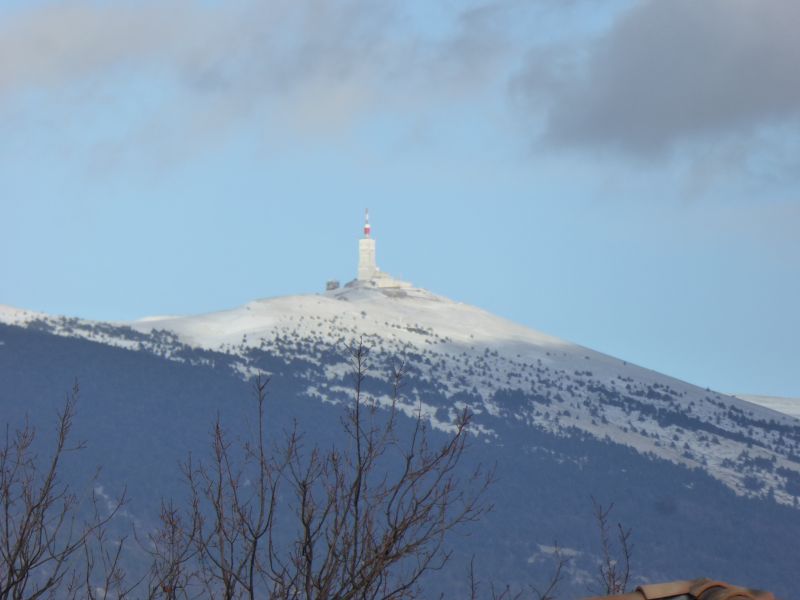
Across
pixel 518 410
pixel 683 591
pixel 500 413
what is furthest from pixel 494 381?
pixel 683 591

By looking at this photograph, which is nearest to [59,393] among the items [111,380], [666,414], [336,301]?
[111,380]

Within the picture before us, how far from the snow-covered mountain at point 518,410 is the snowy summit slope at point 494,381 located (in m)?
0.18

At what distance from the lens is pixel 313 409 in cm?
18125

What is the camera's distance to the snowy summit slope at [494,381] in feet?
601

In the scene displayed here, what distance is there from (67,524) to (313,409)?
4587 centimetres

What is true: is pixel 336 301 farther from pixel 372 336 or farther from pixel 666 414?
pixel 666 414

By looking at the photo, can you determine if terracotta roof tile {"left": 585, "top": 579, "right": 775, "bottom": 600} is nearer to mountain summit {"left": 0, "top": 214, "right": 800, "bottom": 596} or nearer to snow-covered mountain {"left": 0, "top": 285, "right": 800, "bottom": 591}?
mountain summit {"left": 0, "top": 214, "right": 800, "bottom": 596}

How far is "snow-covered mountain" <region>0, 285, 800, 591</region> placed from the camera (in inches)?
6973

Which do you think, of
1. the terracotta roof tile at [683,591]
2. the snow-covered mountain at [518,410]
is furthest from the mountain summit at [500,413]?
the terracotta roof tile at [683,591]

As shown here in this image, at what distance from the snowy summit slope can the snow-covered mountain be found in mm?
176

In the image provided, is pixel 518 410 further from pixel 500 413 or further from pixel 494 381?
pixel 494 381

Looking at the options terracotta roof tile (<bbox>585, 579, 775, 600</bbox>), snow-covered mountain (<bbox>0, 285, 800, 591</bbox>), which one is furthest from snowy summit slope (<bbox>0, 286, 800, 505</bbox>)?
terracotta roof tile (<bbox>585, 579, 775, 600</bbox>)

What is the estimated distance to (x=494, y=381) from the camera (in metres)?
187

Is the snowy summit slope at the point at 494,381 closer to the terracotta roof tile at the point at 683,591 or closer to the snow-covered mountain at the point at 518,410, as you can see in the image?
the snow-covered mountain at the point at 518,410
